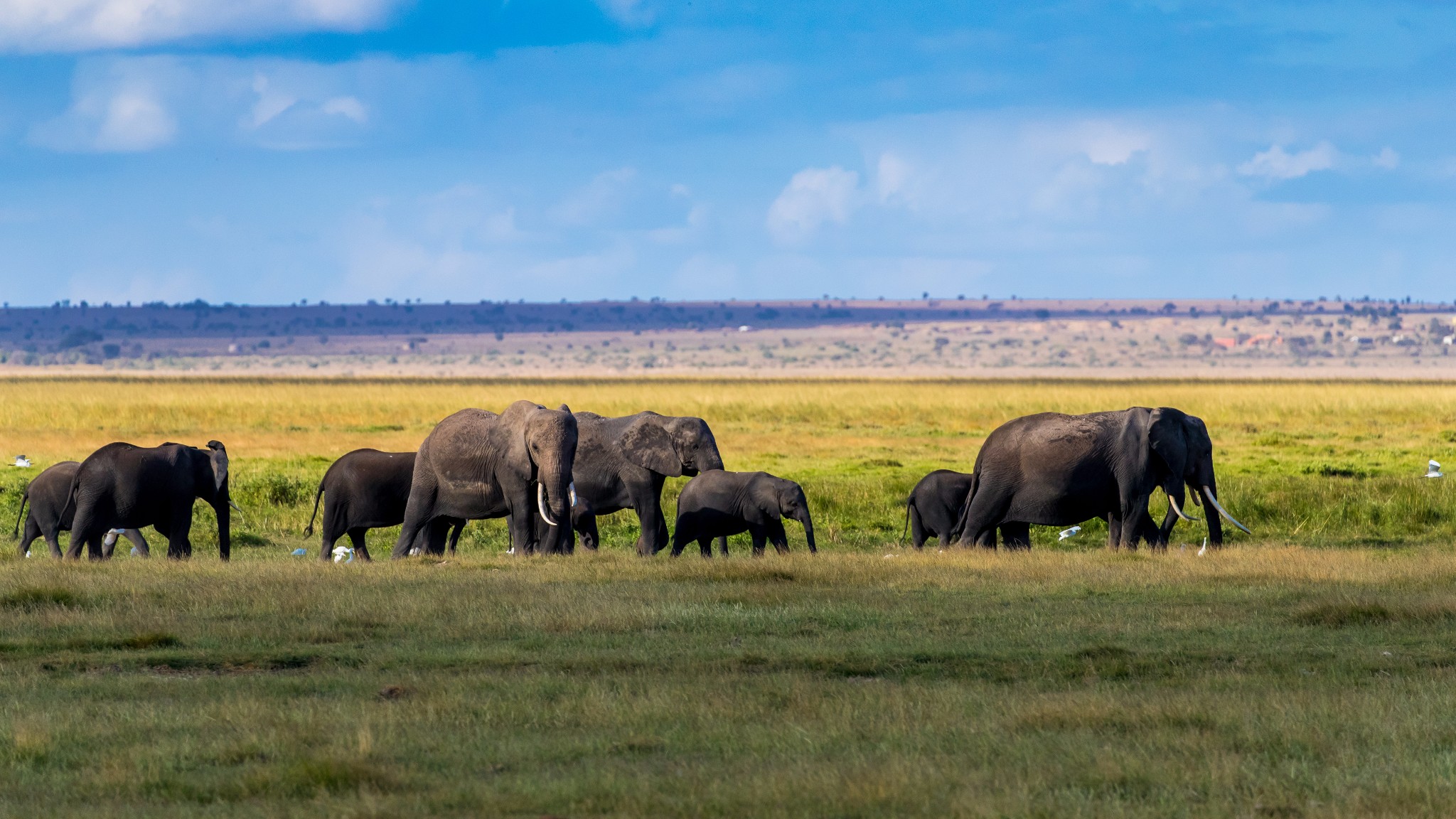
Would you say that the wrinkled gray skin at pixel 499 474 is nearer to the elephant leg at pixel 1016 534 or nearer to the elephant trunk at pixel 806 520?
the elephant trunk at pixel 806 520

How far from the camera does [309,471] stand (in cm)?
3231

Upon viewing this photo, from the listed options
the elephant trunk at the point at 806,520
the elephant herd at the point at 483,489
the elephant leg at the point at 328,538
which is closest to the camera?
the elephant herd at the point at 483,489

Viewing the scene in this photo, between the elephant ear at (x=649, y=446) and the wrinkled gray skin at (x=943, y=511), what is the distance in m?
3.07

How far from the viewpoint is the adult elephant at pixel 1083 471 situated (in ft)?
64.6

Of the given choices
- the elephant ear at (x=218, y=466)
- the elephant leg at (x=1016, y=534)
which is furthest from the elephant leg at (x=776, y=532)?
the elephant ear at (x=218, y=466)

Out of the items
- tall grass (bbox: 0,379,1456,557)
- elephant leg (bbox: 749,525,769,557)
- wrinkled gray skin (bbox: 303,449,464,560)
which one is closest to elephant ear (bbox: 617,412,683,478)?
elephant leg (bbox: 749,525,769,557)

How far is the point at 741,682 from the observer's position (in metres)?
10.9

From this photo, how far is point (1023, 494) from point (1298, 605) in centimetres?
570

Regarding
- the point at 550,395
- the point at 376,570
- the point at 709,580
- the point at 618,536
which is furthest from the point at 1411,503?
the point at 550,395

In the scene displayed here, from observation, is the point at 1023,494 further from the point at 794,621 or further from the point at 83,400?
the point at 83,400

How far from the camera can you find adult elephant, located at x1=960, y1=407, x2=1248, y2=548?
1969 centimetres

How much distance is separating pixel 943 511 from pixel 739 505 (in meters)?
2.96

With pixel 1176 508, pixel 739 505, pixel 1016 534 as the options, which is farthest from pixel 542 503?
pixel 1176 508

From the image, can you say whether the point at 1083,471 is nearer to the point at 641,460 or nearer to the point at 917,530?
the point at 917,530
